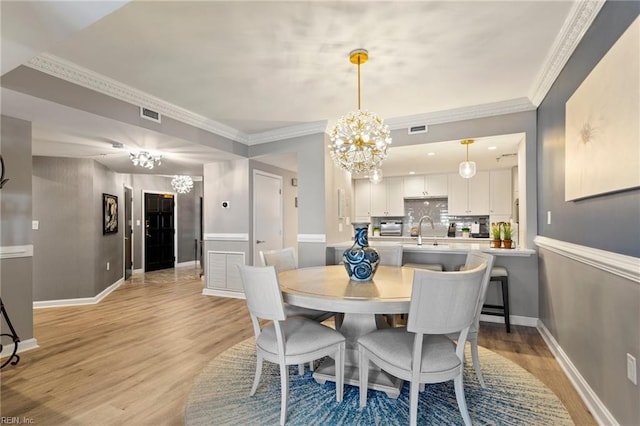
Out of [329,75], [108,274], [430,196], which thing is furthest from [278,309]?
[430,196]

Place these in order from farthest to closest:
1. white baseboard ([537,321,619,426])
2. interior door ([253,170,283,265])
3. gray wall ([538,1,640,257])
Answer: interior door ([253,170,283,265]), white baseboard ([537,321,619,426]), gray wall ([538,1,640,257])

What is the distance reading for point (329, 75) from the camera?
9.33 feet

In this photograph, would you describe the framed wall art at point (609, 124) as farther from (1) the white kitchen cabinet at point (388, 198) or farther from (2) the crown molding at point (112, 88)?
(1) the white kitchen cabinet at point (388, 198)

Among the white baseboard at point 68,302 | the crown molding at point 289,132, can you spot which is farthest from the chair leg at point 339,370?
the white baseboard at point 68,302

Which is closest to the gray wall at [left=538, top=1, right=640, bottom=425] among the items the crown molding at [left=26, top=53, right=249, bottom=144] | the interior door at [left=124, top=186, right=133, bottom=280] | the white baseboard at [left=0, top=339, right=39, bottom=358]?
the crown molding at [left=26, top=53, right=249, bottom=144]

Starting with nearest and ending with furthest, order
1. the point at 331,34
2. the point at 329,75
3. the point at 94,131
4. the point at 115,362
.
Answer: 1. the point at 331,34
2. the point at 115,362
3. the point at 329,75
4. the point at 94,131

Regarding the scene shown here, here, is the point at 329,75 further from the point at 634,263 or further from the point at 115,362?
the point at 115,362

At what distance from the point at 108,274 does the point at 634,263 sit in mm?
6688

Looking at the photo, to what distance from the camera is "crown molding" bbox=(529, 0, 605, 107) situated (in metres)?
1.90

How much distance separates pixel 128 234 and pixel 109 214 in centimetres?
165

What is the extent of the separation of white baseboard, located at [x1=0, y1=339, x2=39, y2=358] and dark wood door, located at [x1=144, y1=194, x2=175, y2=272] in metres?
4.70

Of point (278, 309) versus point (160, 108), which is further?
point (160, 108)

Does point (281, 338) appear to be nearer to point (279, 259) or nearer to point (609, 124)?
point (279, 259)

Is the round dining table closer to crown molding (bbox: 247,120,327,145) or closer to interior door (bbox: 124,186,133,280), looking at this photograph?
crown molding (bbox: 247,120,327,145)
